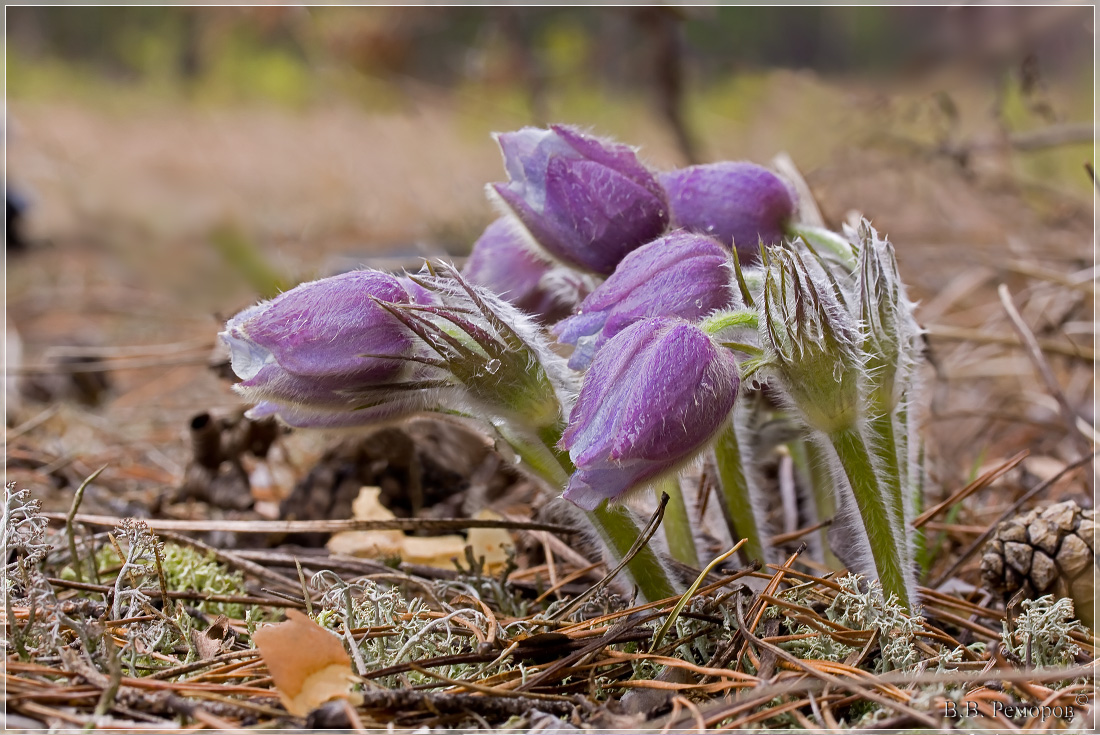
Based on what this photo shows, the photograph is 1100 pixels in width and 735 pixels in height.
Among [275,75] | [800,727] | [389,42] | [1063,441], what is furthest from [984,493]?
[275,75]

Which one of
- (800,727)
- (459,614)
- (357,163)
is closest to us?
(800,727)

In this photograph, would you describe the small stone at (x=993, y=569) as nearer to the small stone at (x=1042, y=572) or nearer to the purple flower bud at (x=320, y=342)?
the small stone at (x=1042, y=572)

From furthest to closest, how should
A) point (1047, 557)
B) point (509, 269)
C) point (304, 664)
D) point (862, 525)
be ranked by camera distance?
1. point (509, 269)
2. point (1047, 557)
3. point (862, 525)
4. point (304, 664)

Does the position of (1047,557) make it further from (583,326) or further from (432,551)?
(432,551)

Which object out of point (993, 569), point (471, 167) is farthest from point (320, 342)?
point (471, 167)

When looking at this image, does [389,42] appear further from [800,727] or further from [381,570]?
[800,727]

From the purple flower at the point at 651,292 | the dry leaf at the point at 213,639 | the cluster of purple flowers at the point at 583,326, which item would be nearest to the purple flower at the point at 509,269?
the cluster of purple flowers at the point at 583,326

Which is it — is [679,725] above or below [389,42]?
below
